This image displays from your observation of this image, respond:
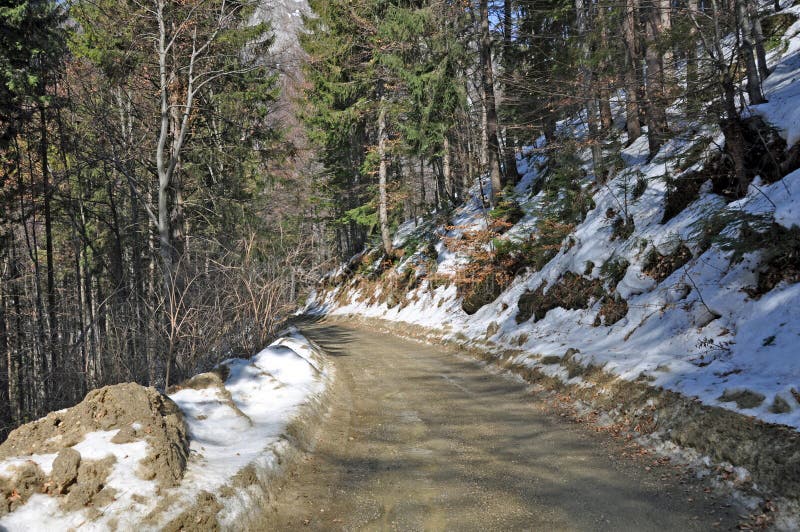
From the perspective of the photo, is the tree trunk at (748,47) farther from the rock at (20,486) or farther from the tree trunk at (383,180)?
the tree trunk at (383,180)

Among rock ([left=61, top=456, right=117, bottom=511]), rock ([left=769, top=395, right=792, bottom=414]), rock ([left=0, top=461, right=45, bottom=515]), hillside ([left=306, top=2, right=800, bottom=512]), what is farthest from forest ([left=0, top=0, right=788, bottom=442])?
rock ([left=769, top=395, right=792, bottom=414])

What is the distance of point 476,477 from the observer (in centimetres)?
455

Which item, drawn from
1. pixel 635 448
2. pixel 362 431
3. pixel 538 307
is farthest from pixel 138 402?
pixel 538 307

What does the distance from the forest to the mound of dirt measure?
257 centimetres

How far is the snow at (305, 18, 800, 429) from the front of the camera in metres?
4.97

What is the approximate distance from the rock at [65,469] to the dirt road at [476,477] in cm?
157

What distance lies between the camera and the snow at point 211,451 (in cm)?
303

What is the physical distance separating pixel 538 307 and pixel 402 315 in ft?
31.2

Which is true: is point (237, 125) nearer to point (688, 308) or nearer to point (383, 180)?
point (688, 308)

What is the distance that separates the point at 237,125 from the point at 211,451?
28.4ft

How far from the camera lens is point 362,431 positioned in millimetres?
6234

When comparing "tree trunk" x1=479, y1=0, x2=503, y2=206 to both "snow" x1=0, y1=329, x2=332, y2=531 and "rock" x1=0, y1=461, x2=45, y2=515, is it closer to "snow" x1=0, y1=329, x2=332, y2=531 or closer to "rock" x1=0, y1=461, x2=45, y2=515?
"snow" x1=0, y1=329, x2=332, y2=531

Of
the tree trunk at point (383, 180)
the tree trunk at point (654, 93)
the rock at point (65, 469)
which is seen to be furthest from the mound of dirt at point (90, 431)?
the tree trunk at point (383, 180)

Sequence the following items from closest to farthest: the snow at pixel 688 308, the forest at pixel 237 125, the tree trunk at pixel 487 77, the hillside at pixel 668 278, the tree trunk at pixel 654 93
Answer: the snow at pixel 688 308 → the hillside at pixel 668 278 → the forest at pixel 237 125 → the tree trunk at pixel 654 93 → the tree trunk at pixel 487 77
